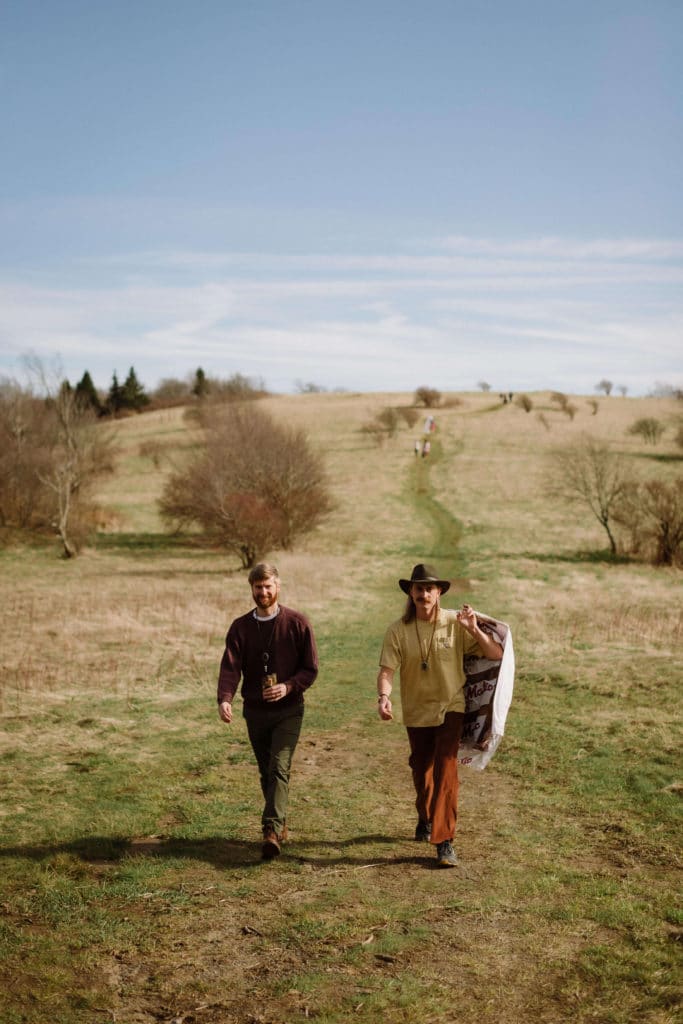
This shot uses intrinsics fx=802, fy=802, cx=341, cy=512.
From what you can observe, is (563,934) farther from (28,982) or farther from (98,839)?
(98,839)

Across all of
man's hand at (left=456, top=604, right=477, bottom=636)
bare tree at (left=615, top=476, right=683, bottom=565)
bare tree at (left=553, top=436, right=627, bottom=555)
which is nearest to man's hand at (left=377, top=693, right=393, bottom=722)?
man's hand at (left=456, top=604, right=477, bottom=636)

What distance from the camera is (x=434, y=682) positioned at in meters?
6.63

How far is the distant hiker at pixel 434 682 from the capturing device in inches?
259

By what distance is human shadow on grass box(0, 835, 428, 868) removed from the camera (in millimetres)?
6898

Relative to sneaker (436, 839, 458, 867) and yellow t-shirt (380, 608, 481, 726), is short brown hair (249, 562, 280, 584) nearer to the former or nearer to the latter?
yellow t-shirt (380, 608, 481, 726)

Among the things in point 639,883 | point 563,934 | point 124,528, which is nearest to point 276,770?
point 563,934

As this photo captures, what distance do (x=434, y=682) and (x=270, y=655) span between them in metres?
1.39

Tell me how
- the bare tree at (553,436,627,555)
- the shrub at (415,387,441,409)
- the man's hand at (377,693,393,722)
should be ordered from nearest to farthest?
the man's hand at (377,693,393,722) < the bare tree at (553,436,627,555) < the shrub at (415,387,441,409)

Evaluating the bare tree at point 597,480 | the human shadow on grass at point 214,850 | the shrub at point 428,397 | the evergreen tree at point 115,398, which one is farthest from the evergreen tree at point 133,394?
the human shadow on grass at point 214,850

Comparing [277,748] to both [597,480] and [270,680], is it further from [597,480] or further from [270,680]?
[597,480]

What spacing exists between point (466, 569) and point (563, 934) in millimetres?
21539

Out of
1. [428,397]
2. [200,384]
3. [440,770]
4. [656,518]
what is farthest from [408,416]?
[440,770]

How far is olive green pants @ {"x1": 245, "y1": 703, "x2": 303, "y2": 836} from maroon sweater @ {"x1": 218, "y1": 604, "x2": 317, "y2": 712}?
3.1 inches

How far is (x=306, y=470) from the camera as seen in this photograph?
33.7 m
